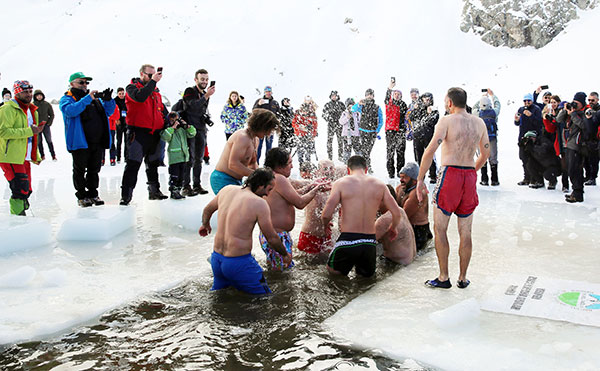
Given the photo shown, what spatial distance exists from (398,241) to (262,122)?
1814 mm

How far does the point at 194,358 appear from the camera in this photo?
296cm

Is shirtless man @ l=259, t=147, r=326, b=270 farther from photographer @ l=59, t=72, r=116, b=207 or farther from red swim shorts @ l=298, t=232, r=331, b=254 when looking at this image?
photographer @ l=59, t=72, r=116, b=207

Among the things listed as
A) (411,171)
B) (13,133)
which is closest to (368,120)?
(411,171)

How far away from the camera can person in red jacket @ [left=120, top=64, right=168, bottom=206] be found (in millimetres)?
6059

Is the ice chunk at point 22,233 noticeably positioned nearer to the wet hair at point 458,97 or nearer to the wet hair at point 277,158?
the wet hair at point 277,158

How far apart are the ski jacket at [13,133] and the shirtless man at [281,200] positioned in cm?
312

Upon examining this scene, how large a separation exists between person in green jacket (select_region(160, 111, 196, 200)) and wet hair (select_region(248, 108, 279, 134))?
207 centimetres

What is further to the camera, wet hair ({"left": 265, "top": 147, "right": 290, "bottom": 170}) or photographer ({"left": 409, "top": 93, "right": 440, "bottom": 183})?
photographer ({"left": 409, "top": 93, "right": 440, "bottom": 183})

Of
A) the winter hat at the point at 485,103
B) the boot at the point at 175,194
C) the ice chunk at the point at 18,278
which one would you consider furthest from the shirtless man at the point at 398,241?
the winter hat at the point at 485,103

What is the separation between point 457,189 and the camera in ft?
13.3

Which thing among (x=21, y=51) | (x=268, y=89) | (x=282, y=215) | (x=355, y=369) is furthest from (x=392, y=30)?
(x=355, y=369)

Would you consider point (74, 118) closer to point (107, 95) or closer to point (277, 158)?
point (107, 95)

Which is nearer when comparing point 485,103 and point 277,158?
point 277,158

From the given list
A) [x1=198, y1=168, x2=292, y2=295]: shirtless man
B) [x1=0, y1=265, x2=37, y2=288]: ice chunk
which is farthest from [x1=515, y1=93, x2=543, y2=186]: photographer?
[x1=0, y1=265, x2=37, y2=288]: ice chunk
